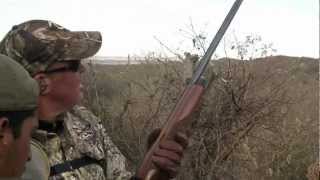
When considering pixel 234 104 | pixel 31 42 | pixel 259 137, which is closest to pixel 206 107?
pixel 234 104

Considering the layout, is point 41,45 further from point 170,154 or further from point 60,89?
point 170,154

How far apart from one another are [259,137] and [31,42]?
6.06 meters

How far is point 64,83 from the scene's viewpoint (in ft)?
9.41

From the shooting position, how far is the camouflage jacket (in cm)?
288

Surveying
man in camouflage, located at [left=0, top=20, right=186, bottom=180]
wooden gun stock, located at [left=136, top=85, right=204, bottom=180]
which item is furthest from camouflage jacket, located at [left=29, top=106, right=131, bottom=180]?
wooden gun stock, located at [left=136, top=85, right=204, bottom=180]

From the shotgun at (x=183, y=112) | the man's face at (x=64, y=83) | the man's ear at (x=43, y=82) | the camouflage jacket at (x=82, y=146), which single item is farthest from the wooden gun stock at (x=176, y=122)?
the man's ear at (x=43, y=82)

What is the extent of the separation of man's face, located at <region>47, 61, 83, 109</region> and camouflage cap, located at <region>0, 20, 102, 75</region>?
37 mm

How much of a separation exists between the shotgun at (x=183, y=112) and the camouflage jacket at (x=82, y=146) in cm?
32

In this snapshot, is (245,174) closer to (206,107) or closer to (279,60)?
(206,107)

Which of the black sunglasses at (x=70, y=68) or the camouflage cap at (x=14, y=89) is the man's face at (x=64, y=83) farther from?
the camouflage cap at (x=14, y=89)

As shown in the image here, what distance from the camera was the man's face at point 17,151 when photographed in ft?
5.79

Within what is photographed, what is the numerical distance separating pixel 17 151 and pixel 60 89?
108 cm

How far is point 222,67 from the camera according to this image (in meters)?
7.91

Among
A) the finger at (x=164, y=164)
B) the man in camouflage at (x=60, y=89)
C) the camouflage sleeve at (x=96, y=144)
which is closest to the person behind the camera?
the finger at (x=164, y=164)
